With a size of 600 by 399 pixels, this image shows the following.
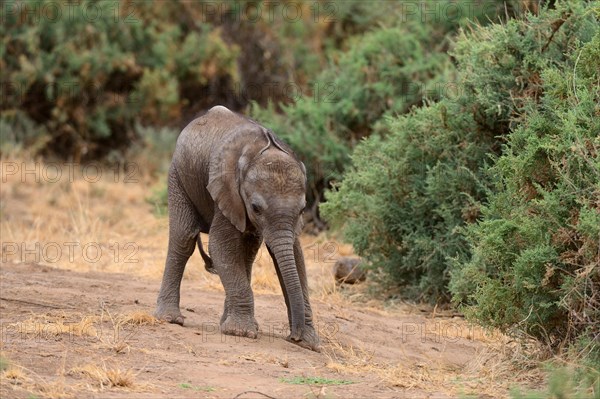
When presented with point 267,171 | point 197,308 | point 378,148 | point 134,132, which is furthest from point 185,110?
point 267,171

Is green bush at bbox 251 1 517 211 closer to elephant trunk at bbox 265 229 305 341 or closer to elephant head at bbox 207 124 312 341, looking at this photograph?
elephant head at bbox 207 124 312 341

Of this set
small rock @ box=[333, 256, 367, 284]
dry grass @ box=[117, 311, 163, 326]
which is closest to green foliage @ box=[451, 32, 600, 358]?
dry grass @ box=[117, 311, 163, 326]

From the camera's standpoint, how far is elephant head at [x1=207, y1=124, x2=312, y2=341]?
328 inches

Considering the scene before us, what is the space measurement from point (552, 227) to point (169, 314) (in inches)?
133

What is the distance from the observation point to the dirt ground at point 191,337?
7.05 m

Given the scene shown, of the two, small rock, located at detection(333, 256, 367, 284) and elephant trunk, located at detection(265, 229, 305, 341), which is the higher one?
elephant trunk, located at detection(265, 229, 305, 341)

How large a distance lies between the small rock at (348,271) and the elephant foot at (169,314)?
361 cm

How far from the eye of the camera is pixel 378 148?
500 inches

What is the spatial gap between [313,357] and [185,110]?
13.9 metres

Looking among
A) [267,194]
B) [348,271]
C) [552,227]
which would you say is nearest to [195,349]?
[267,194]

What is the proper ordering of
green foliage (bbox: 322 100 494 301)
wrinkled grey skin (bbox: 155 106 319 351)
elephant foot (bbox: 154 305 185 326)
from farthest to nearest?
green foliage (bbox: 322 100 494 301) → elephant foot (bbox: 154 305 185 326) → wrinkled grey skin (bbox: 155 106 319 351)

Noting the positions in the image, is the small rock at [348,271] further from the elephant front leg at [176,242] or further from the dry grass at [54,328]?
the dry grass at [54,328]

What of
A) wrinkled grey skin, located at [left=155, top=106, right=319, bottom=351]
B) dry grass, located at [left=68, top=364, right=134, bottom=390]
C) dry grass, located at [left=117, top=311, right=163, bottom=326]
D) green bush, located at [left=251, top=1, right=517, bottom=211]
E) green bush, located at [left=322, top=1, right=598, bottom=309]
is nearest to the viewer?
dry grass, located at [left=68, top=364, right=134, bottom=390]

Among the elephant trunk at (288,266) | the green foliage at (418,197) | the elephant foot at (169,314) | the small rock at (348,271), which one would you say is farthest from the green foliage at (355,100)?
the elephant trunk at (288,266)
